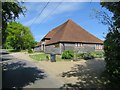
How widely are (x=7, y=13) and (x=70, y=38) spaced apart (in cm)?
3310

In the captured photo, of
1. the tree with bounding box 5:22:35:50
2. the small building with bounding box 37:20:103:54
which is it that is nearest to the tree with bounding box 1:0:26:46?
the small building with bounding box 37:20:103:54

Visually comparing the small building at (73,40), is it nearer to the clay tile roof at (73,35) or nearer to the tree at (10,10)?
the clay tile roof at (73,35)

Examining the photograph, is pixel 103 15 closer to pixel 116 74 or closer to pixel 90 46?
pixel 116 74

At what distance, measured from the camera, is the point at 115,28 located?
11.8 meters

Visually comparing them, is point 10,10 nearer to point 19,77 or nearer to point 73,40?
point 19,77

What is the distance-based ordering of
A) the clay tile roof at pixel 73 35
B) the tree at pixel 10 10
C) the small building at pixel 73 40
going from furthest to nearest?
the clay tile roof at pixel 73 35 < the small building at pixel 73 40 < the tree at pixel 10 10

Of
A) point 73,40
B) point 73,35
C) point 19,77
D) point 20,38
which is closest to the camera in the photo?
point 19,77

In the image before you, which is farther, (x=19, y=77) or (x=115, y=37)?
(x=19, y=77)

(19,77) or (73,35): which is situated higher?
(73,35)

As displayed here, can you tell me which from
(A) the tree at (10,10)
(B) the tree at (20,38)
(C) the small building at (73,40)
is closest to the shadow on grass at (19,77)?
(A) the tree at (10,10)

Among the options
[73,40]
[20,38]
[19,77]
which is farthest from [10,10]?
[20,38]

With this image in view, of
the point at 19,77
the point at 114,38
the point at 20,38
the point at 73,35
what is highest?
the point at 20,38

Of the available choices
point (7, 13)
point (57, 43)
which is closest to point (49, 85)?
point (7, 13)

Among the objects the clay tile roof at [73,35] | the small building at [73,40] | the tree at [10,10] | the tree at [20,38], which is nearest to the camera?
the tree at [10,10]
